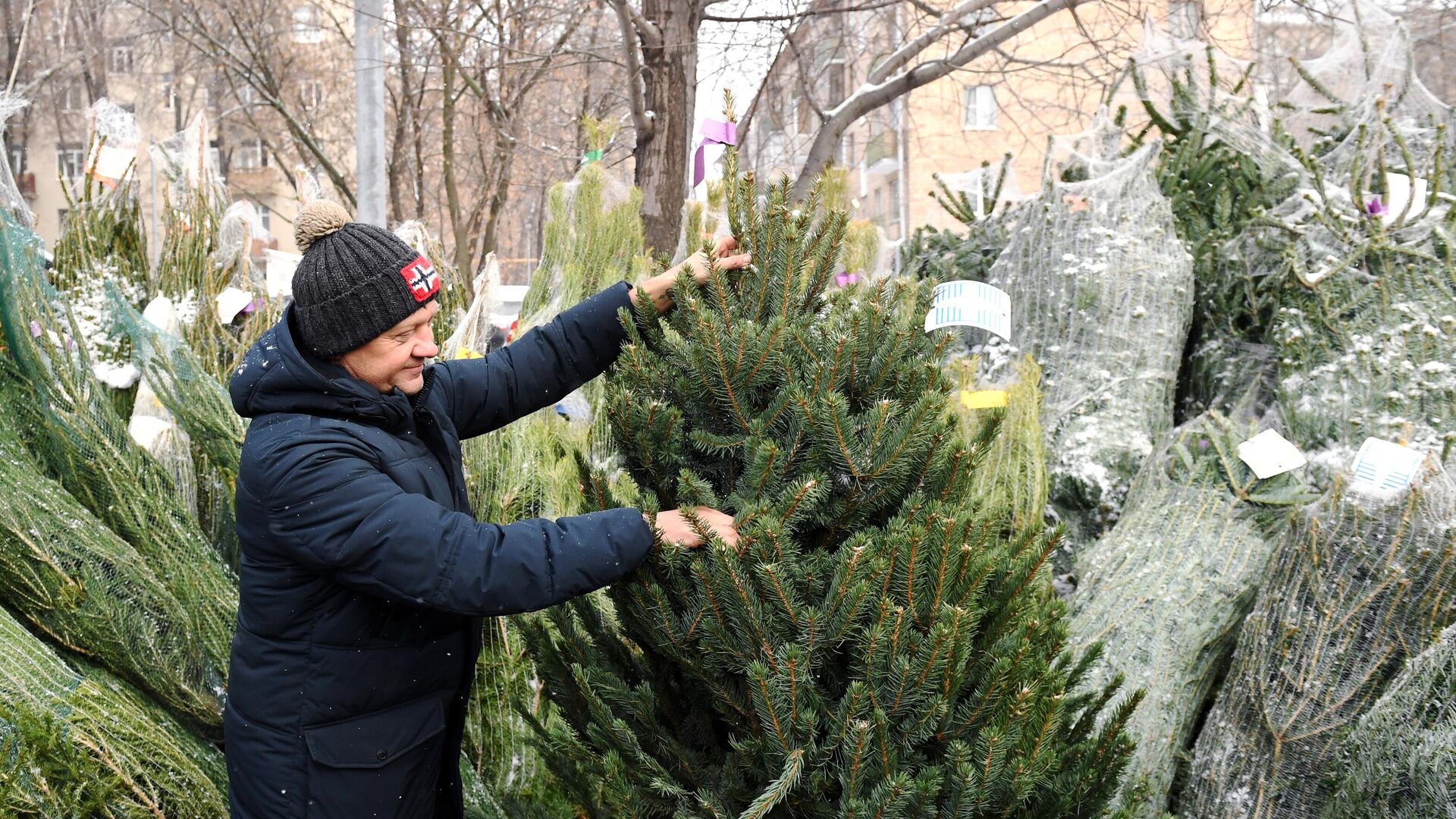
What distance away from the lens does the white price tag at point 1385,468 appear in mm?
2578

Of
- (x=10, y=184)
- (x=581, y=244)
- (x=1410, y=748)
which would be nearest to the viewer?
(x=1410, y=748)

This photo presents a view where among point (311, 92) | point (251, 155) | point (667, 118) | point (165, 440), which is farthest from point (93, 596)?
point (251, 155)

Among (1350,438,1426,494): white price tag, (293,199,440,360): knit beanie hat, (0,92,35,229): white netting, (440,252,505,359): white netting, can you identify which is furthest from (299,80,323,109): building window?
(1350,438,1426,494): white price tag

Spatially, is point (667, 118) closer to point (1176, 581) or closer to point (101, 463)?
point (101, 463)

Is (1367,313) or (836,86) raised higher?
(836,86)

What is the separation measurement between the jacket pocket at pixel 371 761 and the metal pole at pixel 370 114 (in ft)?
16.1

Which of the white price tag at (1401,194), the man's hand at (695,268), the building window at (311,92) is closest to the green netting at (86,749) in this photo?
the man's hand at (695,268)

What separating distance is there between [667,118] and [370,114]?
189cm

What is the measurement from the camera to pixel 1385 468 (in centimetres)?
262

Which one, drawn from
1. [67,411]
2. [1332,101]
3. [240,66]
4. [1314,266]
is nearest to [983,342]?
[1314,266]

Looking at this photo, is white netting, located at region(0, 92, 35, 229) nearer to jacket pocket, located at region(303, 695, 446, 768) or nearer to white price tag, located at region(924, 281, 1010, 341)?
jacket pocket, located at region(303, 695, 446, 768)

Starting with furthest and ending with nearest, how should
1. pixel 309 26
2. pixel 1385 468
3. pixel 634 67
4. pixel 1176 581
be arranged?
1. pixel 309 26
2. pixel 634 67
3. pixel 1176 581
4. pixel 1385 468

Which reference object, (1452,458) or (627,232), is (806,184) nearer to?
(627,232)

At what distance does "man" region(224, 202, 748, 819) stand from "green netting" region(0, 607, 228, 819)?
1.43ft
